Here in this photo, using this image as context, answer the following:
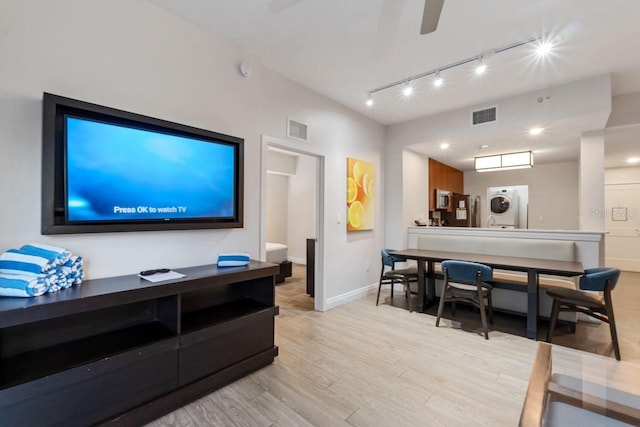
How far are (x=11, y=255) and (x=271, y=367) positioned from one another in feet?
6.15

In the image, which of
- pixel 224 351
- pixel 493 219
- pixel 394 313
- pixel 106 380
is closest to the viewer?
pixel 106 380

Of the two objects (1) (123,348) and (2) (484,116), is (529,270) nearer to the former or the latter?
(2) (484,116)

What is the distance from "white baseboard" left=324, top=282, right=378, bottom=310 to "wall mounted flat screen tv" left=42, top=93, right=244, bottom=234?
1.94 m

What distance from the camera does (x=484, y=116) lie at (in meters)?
Answer: 4.02

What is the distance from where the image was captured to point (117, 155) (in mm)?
1970

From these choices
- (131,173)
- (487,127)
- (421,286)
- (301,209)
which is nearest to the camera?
(131,173)

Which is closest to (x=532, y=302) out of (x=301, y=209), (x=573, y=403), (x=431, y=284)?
(x=431, y=284)

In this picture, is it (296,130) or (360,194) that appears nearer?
(296,130)

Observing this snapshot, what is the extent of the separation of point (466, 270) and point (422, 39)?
7.84 ft

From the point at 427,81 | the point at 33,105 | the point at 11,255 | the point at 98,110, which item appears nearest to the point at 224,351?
the point at 11,255

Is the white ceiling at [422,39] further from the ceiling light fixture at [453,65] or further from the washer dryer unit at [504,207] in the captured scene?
the washer dryer unit at [504,207]

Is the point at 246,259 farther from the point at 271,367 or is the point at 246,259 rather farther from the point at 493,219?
the point at 493,219

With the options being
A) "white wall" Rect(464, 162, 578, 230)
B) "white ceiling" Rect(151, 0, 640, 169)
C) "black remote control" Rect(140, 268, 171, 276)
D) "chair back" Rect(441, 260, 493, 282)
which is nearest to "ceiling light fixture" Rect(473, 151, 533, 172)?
"white ceiling" Rect(151, 0, 640, 169)

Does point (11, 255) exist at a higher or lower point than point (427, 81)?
lower
